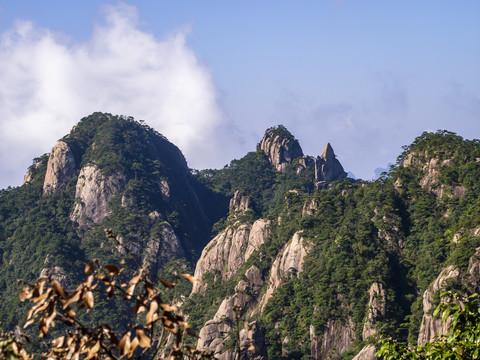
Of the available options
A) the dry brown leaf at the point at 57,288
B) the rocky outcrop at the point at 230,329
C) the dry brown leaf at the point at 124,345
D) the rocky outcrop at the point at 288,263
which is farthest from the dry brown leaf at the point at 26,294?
the rocky outcrop at the point at 288,263

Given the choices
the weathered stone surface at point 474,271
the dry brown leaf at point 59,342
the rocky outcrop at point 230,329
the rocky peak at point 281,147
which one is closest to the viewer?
the dry brown leaf at point 59,342

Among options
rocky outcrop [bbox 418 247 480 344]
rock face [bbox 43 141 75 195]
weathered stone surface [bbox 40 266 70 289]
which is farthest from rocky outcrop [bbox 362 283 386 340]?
rock face [bbox 43 141 75 195]

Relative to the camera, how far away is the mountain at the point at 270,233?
5666cm

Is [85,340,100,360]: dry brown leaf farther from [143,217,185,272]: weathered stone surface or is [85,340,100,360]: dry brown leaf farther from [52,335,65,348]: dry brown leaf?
[143,217,185,272]: weathered stone surface

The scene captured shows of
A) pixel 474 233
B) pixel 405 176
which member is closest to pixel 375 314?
pixel 474 233

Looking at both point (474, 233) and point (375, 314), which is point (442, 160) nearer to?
point (474, 233)

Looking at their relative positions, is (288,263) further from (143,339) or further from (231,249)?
(143,339)

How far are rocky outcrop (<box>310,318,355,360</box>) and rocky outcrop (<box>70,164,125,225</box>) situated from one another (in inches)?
2072

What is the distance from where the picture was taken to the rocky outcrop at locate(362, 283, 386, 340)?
54.3 meters

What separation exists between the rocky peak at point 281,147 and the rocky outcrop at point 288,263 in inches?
1967

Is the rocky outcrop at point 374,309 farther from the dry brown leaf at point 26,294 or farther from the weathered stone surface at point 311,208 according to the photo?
the dry brown leaf at point 26,294

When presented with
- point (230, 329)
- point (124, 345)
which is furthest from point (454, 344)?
point (230, 329)

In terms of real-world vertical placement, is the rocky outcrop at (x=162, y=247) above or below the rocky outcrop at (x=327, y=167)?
below

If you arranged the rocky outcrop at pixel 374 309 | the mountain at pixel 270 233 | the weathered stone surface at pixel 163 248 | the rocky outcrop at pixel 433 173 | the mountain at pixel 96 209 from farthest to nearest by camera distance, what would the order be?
the weathered stone surface at pixel 163 248
the mountain at pixel 96 209
the rocky outcrop at pixel 433 173
the mountain at pixel 270 233
the rocky outcrop at pixel 374 309
